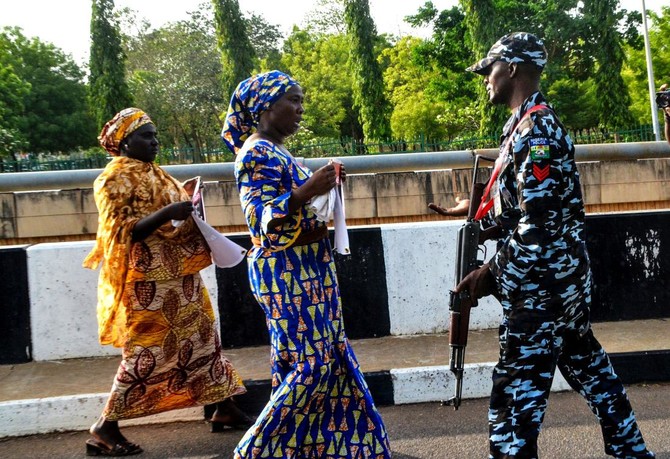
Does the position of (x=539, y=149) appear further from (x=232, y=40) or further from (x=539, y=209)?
(x=232, y=40)

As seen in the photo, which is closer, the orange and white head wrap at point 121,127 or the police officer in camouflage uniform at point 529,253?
the police officer in camouflage uniform at point 529,253

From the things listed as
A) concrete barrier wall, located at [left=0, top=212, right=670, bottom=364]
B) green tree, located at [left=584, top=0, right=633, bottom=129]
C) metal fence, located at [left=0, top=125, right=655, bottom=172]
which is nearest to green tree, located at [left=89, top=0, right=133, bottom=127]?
metal fence, located at [left=0, top=125, right=655, bottom=172]

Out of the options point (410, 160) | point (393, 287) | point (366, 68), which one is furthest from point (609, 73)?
point (393, 287)

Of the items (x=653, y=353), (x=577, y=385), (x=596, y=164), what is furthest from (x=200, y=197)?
(x=596, y=164)

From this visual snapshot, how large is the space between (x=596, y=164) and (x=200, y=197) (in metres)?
9.51

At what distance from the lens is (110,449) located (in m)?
4.11

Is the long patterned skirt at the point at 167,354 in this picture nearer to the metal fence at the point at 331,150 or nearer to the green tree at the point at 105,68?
the metal fence at the point at 331,150

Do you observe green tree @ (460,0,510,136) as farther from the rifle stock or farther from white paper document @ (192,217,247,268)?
the rifle stock

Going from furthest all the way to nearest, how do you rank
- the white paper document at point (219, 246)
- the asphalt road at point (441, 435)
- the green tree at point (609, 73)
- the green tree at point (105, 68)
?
the green tree at point (105, 68), the green tree at point (609, 73), the white paper document at point (219, 246), the asphalt road at point (441, 435)

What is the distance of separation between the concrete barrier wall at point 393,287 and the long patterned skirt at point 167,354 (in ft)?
4.02

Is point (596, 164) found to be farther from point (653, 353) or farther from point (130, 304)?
point (130, 304)

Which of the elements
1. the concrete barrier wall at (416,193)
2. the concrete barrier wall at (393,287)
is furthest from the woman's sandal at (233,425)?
the concrete barrier wall at (416,193)

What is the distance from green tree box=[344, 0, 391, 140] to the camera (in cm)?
3925

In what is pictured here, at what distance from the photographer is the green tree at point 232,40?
3875 cm
